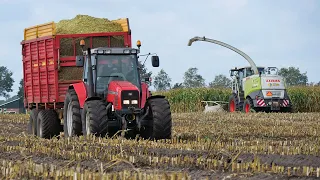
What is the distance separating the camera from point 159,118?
36.9ft

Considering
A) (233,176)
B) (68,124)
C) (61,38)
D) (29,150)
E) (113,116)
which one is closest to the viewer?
(233,176)

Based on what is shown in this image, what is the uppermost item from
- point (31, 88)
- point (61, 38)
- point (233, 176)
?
point (61, 38)

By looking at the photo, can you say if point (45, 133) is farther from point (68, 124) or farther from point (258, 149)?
point (258, 149)

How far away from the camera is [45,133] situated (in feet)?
45.9

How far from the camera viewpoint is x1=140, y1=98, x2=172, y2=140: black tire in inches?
443

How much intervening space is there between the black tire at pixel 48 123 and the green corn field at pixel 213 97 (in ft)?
74.7

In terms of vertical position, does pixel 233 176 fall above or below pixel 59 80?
below

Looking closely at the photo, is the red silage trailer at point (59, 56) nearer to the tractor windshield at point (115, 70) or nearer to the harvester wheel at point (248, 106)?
the tractor windshield at point (115, 70)

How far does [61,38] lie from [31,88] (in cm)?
216

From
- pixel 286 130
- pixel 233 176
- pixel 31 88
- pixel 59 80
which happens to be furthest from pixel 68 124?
pixel 233 176

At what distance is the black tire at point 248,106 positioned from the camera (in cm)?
2744

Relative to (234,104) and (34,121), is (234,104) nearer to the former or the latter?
(234,104)

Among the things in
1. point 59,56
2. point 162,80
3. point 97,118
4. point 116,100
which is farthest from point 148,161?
point 162,80

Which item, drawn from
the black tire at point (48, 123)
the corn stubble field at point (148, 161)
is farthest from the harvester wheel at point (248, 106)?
the corn stubble field at point (148, 161)
